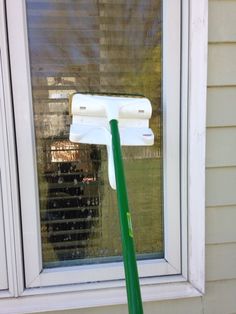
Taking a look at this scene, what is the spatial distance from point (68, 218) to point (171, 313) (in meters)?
0.56

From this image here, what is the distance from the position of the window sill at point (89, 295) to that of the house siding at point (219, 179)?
0.03m

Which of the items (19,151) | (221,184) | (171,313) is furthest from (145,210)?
(19,151)

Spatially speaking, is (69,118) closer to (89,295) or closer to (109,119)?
(109,119)

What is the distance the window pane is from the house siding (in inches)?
7.5

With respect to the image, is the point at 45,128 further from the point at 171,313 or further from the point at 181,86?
the point at 171,313

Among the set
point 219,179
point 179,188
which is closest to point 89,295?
point 179,188

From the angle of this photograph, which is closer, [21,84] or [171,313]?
[21,84]

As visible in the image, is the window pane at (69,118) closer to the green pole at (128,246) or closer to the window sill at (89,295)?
the window sill at (89,295)

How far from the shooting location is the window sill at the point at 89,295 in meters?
1.27

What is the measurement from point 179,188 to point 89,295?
1.77 ft

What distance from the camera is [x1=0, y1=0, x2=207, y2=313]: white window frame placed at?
1199 millimetres

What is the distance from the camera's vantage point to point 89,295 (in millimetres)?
1309

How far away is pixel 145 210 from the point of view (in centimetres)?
136

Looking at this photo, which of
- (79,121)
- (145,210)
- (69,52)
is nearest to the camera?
(79,121)
